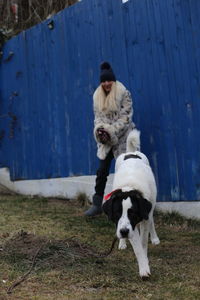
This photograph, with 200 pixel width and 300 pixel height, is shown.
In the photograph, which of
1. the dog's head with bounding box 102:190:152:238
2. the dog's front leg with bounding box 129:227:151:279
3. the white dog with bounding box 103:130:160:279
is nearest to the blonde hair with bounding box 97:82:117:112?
A: the white dog with bounding box 103:130:160:279

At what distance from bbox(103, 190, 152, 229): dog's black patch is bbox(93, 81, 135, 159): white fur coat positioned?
2126 mm

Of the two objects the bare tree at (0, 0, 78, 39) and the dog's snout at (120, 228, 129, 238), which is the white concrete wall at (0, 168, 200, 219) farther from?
the bare tree at (0, 0, 78, 39)

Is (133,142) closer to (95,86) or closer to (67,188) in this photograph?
(95,86)

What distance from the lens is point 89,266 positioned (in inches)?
154

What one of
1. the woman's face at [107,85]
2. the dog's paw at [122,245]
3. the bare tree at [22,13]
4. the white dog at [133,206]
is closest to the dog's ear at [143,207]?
the white dog at [133,206]

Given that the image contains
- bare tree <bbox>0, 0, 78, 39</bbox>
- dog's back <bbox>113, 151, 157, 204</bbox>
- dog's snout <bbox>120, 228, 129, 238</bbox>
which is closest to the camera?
dog's snout <bbox>120, 228, 129, 238</bbox>

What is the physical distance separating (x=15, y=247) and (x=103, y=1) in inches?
136

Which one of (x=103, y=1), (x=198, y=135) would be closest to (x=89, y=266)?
(x=198, y=135)

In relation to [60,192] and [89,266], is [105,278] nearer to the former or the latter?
[89,266]

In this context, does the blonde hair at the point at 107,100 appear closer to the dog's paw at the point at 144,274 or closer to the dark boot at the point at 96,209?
the dark boot at the point at 96,209

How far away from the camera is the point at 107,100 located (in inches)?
229

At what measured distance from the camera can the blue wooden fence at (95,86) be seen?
540 centimetres

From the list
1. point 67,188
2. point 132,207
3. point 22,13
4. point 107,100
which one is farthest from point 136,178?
point 22,13

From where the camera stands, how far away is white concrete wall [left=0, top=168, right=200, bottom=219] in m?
5.47
